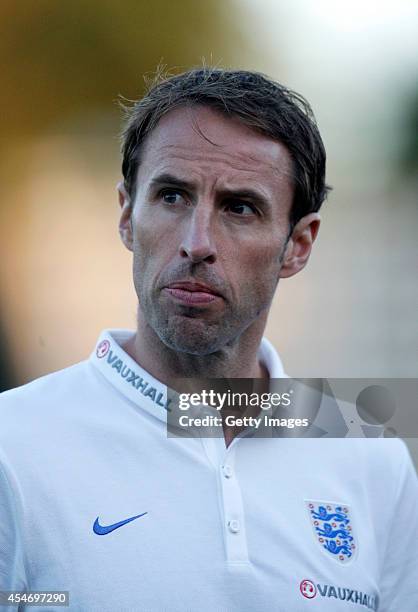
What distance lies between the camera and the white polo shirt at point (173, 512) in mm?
1959

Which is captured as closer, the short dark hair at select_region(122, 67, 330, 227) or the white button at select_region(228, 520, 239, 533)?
the white button at select_region(228, 520, 239, 533)

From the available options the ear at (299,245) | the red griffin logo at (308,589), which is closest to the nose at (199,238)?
the ear at (299,245)

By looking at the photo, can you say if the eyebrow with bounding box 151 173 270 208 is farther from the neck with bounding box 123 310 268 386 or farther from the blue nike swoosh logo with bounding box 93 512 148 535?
the blue nike swoosh logo with bounding box 93 512 148 535

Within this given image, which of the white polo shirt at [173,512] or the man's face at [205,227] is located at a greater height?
the man's face at [205,227]

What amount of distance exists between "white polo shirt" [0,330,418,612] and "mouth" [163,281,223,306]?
207mm

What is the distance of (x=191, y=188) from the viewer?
2299 millimetres

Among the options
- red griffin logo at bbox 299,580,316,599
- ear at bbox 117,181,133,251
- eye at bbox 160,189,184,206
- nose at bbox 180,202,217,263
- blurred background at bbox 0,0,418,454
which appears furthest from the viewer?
blurred background at bbox 0,0,418,454

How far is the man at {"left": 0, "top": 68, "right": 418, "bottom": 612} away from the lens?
6.50 ft

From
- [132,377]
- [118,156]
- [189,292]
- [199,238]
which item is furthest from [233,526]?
[118,156]

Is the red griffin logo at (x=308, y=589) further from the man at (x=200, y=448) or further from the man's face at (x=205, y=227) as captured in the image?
the man's face at (x=205, y=227)

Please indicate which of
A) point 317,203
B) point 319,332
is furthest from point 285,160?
point 319,332

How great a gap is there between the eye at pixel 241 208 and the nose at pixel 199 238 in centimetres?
8

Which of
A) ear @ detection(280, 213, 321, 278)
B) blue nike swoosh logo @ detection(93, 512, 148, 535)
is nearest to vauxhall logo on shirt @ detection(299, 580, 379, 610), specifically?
blue nike swoosh logo @ detection(93, 512, 148, 535)

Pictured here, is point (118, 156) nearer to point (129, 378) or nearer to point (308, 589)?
point (129, 378)
